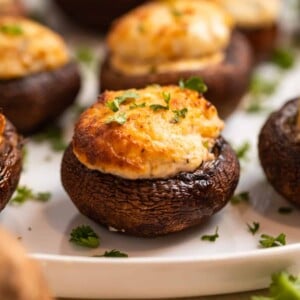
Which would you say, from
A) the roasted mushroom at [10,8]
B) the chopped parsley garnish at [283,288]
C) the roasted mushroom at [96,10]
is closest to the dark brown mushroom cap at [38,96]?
the roasted mushroom at [10,8]

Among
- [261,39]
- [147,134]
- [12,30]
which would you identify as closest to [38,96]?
[12,30]

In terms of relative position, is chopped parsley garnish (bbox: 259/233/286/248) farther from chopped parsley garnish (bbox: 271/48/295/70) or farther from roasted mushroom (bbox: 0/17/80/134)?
chopped parsley garnish (bbox: 271/48/295/70)

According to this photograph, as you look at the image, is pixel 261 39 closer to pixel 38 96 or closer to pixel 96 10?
pixel 96 10

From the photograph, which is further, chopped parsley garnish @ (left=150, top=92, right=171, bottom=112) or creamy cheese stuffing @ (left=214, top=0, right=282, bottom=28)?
creamy cheese stuffing @ (left=214, top=0, right=282, bottom=28)

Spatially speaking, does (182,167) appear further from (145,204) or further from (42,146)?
(42,146)

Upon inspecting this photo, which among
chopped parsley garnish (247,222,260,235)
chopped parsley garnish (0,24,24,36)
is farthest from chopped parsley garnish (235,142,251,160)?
chopped parsley garnish (0,24,24,36)

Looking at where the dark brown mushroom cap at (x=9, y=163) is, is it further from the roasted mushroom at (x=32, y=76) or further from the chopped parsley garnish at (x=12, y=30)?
the chopped parsley garnish at (x=12, y=30)

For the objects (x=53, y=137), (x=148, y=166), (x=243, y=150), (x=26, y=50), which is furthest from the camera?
(x=53, y=137)
